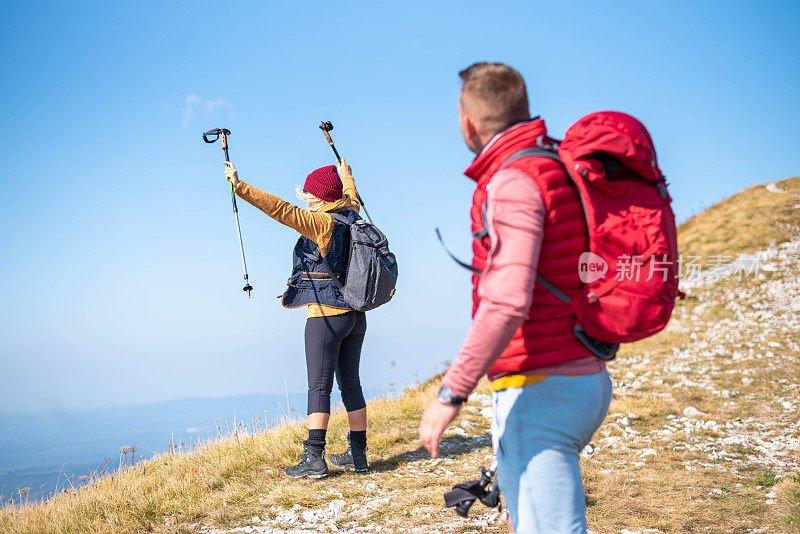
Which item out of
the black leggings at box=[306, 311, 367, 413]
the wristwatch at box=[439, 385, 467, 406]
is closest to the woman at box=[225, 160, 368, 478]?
the black leggings at box=[306, 311, 367, 413]

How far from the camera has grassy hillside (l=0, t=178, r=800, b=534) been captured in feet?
14.8

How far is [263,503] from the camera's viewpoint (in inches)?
198

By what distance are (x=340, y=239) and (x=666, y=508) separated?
143 inches

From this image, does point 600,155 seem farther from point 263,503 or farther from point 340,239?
point 263,503

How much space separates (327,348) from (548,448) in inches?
142

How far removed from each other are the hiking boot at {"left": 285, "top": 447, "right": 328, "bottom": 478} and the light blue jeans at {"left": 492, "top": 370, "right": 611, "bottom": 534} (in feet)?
12.5

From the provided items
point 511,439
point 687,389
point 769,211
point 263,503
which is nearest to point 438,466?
point 263,503

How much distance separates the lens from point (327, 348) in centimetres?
534

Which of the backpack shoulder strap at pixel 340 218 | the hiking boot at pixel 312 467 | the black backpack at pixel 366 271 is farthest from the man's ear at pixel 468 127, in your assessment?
the hiking boot at pixel 312 467

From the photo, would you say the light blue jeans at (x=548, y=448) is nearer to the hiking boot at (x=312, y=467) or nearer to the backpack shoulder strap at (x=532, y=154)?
the backpack shoulder strap at (x=532, y=154)

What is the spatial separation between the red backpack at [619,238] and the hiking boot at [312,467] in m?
4.14

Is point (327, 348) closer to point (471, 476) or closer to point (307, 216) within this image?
point (307, 216)

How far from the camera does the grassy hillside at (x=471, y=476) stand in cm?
452

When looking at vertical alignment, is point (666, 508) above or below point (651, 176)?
below
